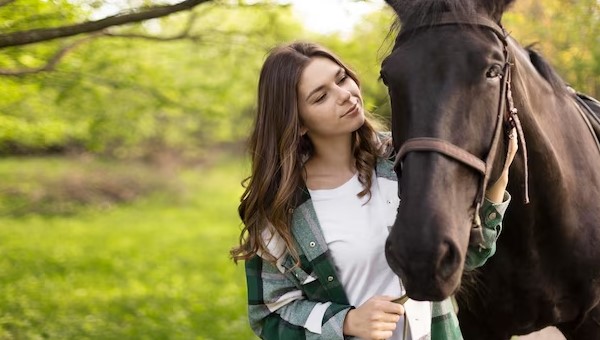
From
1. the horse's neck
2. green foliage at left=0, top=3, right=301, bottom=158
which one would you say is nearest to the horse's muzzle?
the horse's neck

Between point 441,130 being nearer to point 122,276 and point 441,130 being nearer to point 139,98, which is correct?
point 139,98

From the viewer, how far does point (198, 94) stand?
27.9ft

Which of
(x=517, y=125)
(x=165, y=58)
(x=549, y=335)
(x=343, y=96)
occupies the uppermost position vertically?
(x=165, y=58)

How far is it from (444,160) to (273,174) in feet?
2.60

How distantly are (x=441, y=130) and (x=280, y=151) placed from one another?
770mm

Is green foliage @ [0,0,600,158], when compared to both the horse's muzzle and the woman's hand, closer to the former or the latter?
the woman's hand

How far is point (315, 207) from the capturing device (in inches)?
95.3

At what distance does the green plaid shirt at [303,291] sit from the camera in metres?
2.33

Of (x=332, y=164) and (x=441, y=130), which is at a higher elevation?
(x=332, y=164)

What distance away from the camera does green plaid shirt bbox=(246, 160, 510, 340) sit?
2.33 meters

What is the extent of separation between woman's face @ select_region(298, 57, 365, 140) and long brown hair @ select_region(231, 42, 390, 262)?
1.2 inches

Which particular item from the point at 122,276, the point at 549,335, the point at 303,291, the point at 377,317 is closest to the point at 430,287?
the point at 377,317

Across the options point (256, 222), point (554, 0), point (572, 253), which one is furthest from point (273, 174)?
point (554, 0)

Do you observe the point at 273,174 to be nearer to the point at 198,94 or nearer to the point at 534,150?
the point at 534,150
